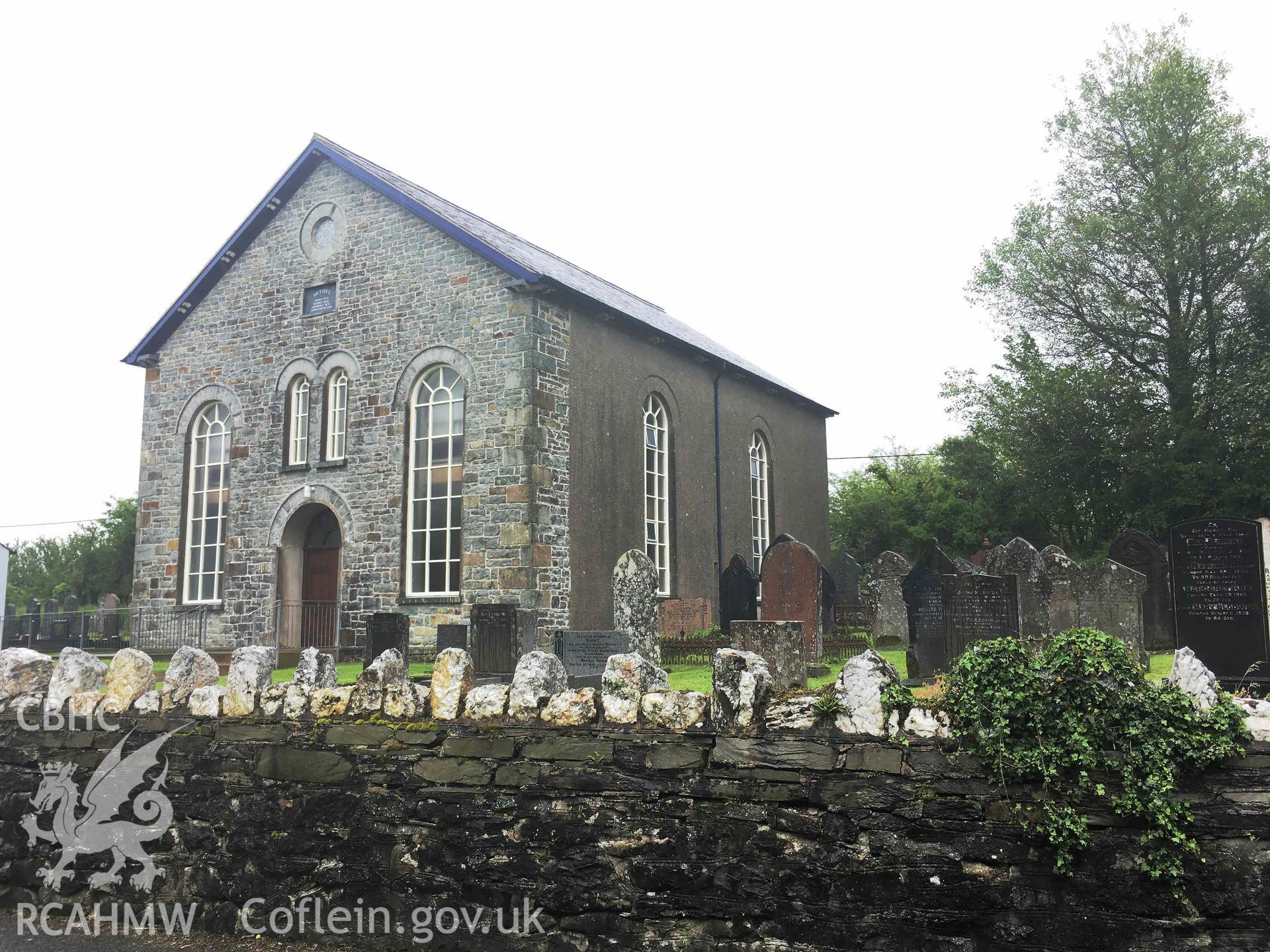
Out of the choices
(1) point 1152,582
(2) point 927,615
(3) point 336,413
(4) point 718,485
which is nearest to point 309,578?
(3) point 336,413

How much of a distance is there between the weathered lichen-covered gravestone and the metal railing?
9.64m

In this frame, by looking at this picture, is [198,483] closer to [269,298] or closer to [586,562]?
[269,298]

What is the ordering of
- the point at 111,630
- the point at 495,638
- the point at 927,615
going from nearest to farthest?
the point at 927,615
the point at 495,638
the point at 111,630

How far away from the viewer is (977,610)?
34.9ft

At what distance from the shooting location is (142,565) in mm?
20609

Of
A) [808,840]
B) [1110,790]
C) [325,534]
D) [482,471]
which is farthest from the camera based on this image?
Result: [325,534]

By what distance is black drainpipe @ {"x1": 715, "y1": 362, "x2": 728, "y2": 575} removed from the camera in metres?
22.3

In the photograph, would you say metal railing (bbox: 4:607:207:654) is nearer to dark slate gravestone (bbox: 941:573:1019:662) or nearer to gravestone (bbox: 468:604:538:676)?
gravestone (bbox: 468:604:538:676)

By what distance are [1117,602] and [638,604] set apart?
6324mm

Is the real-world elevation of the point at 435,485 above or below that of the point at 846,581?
above

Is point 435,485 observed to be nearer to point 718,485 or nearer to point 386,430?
point 386,430

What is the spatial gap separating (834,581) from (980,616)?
10.8 m

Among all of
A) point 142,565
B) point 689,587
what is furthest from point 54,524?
point 689,587

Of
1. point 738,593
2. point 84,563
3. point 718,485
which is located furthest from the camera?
point 84,563
